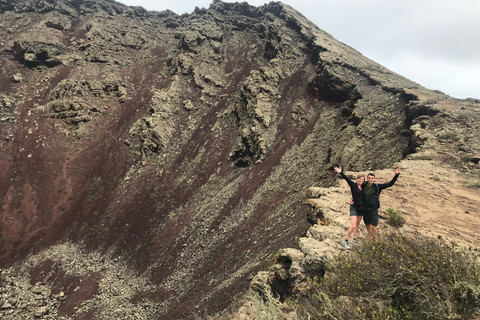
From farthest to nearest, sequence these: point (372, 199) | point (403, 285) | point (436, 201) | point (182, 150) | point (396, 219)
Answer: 1. point (182, 150)
2. point (436, 201)
3. point (396, 219)
4. point (372, 199)
5. point (403, 285)

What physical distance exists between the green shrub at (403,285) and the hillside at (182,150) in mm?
5304

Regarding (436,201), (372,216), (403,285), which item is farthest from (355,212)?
(436,201)

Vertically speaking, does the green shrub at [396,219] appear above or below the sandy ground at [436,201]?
below

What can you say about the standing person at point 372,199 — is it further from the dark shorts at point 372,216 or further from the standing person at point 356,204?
the standing person at point 356,204

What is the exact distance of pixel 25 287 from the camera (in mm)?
28422

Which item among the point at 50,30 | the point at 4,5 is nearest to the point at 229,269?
the point at 50,30

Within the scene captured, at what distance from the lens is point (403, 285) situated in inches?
184

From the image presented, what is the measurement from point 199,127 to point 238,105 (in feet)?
29.3

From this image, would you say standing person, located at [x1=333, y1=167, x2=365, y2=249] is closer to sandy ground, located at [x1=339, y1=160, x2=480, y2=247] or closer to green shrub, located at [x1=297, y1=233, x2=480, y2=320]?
sandy ground, located at [x1=339, y1=160, x2=480, y2=247]

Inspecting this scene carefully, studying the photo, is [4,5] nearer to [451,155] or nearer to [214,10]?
[214,10]

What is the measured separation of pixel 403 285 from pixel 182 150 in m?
44.0

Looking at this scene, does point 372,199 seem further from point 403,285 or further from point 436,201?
point 436,201

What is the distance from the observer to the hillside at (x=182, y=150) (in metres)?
21.4

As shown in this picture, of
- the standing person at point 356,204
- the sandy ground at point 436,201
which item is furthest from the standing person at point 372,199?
the sandy ground at point 436,201
